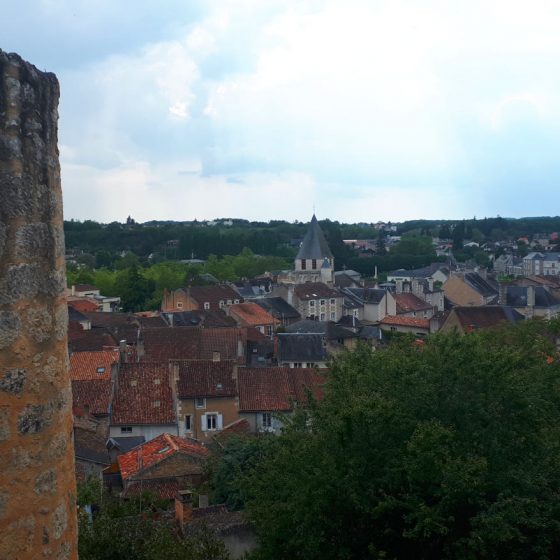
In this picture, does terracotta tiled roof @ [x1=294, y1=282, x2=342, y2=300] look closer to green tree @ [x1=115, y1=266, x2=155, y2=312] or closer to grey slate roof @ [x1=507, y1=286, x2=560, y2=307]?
grey slate roof @ [x1=507, y1=286, x2=560, y2=307]

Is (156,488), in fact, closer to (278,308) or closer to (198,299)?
(278,308)

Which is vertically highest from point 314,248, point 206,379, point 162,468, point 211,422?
point 314,248

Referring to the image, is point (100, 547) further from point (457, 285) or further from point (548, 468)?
point (457, 285)

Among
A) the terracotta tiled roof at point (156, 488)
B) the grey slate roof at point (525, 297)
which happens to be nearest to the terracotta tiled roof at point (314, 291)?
the grey slate roof at point (525, 297)

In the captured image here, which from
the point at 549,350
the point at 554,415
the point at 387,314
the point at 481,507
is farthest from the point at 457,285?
the point at 481,507

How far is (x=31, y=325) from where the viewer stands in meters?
4.20

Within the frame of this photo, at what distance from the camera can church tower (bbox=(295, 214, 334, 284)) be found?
282ft

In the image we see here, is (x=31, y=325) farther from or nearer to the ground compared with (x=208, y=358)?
farther from the ground

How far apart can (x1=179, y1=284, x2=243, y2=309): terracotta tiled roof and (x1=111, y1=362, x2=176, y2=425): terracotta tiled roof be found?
1471 inches

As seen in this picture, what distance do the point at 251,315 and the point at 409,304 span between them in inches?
801

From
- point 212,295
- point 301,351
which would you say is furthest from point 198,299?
point 301,351

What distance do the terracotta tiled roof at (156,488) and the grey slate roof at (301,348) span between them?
21.1 m

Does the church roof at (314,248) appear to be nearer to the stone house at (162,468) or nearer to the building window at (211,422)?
the building window at (211,422)

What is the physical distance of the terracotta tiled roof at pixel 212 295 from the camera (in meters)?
69.1
